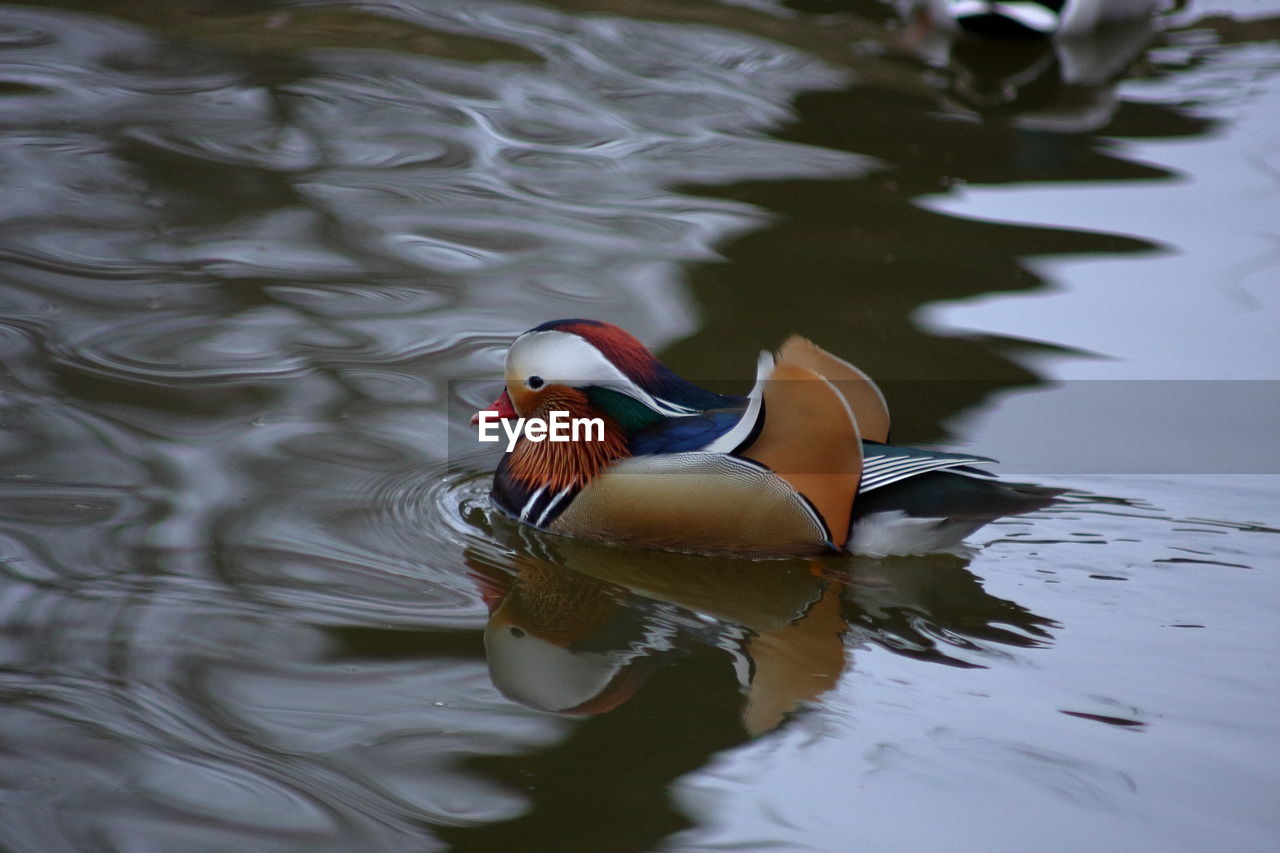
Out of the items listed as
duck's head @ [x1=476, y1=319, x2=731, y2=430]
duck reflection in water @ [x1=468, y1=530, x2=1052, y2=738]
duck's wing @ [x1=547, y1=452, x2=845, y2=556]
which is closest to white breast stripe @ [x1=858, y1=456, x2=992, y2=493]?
duck's wing @ [x1=547, y1=452, x2=845, y2=556]

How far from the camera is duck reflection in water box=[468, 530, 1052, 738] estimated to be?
3479mm

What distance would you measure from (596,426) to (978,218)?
9.09 ft

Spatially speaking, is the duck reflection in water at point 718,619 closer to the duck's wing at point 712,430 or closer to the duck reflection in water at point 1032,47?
the duck's wing at point 712,430

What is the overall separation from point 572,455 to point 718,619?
78 cm

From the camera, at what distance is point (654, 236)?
604cm

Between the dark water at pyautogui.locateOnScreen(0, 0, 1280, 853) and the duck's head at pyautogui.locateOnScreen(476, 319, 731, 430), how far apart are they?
452 mm

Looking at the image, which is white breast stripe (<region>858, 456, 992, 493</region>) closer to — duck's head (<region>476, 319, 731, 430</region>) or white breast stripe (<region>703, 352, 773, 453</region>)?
white breast stripe (<region>703, 352, 773, 453</region>)

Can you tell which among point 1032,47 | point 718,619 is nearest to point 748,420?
point 718,619

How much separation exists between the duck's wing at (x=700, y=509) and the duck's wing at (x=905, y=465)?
192mm

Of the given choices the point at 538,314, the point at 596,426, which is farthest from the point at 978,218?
the point at 596,426

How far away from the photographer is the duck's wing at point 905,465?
12.7ft

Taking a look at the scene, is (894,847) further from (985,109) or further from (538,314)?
(985,109)

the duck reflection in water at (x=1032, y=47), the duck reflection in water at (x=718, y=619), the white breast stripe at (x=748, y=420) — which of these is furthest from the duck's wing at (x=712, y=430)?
the duck reflection in water at (x=1032, y=47)

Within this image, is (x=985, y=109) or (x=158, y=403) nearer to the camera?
(x=158, y=403)
